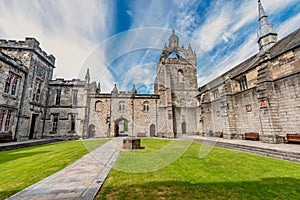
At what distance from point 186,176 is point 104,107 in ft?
79.3

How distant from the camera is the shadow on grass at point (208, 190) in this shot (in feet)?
12.0

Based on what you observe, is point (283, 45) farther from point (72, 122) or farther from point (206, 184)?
point (72, 122)

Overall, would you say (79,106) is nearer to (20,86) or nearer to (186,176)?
(20,86)

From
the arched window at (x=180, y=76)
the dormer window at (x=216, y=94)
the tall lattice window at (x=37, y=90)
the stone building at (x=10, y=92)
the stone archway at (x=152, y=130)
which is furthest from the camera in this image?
the arched window at (x=180, y=76)

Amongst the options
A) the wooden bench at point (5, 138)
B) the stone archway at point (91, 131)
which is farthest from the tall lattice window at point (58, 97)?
the wooden bench at point (5, 138)

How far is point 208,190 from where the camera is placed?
4020mm

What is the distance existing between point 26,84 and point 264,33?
38078 mm

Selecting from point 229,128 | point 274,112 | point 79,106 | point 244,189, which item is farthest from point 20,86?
point 274,112

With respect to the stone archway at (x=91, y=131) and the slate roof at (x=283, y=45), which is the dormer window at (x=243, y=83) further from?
the stone archway at (x=91, y=131)

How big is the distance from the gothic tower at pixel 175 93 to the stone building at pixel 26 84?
67.6ft

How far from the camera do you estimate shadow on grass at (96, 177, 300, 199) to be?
3664 mm

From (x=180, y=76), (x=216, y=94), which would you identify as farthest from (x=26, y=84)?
(x=216, y=94)

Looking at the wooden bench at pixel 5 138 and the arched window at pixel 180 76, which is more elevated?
the arched window at pixel 180 76

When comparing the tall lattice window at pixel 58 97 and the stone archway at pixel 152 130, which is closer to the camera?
the tall lattice window at pixel 58 97
